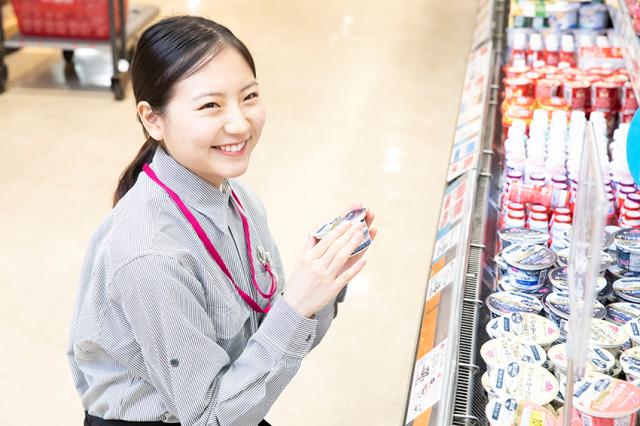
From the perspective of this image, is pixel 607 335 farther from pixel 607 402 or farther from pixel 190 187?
pixel 190 187

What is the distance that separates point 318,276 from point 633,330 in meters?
0.95

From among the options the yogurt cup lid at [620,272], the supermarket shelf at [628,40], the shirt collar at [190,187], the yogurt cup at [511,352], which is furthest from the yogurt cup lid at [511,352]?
the supermarket shelf at [628,40]

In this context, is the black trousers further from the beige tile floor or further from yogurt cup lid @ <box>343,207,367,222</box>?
the beige tile floor

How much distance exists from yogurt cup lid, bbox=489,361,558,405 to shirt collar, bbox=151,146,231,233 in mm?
696

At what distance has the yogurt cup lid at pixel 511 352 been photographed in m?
1.96

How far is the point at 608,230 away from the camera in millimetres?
2545

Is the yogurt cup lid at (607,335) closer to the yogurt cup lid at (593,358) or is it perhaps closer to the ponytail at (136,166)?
the yogurt cup lid at (593,358)

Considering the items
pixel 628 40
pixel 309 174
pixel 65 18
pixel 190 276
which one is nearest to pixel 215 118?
pixel 190 276

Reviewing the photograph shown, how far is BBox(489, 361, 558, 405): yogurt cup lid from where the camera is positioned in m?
1.84

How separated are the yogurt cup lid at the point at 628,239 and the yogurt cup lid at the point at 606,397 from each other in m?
0.62

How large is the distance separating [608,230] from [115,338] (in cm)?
157

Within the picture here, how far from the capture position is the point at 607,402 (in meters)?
1.70

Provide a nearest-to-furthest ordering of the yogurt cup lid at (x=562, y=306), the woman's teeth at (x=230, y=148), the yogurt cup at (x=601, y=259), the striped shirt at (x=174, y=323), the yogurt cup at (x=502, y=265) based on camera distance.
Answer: the striped shirt at (x=174, y=323) → the woman's teeth at (x=230, y=148) → the yogurt cup lid at (x=562, y=306) → the yogurt cup at (x=601, y=259) → the yogurt cup at (x=502, y=265)

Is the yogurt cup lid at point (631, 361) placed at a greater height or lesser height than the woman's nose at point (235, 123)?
lesser
